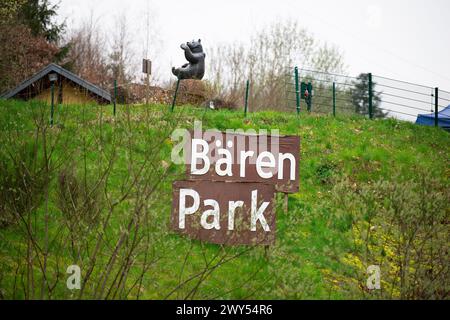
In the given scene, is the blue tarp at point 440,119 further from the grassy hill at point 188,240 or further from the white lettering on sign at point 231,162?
the white lettering on sign at point 231,162

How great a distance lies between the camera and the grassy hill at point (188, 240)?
16.0ft

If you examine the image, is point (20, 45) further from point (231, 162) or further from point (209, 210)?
point (209, 210)

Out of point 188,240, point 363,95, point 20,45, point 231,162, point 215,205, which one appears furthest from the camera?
point 20,45

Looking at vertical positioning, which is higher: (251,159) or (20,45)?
(20,45)

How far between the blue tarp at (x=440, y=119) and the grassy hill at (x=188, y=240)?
156 inches

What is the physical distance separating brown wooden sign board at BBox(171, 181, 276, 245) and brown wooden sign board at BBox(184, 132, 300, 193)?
0.36 metres

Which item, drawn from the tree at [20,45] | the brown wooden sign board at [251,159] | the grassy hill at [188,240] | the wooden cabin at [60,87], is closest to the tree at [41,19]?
the tree at [20,45]

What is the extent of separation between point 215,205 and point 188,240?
0.67 metres

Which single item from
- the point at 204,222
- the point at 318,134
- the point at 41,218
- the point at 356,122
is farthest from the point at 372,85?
the point at 41,218

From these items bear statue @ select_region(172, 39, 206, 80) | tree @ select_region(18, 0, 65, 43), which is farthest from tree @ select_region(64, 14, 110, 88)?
bear statue @ select_region(172, 39, 206, 80)

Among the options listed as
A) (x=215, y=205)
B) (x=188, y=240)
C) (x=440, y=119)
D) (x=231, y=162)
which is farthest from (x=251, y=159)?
(x=440, y=119)

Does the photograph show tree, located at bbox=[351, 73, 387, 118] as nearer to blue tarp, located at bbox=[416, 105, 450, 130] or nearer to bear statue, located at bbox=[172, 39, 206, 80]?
blue tarp, located at bbox=[416, 105, 450, 130]

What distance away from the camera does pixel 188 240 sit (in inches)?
274
